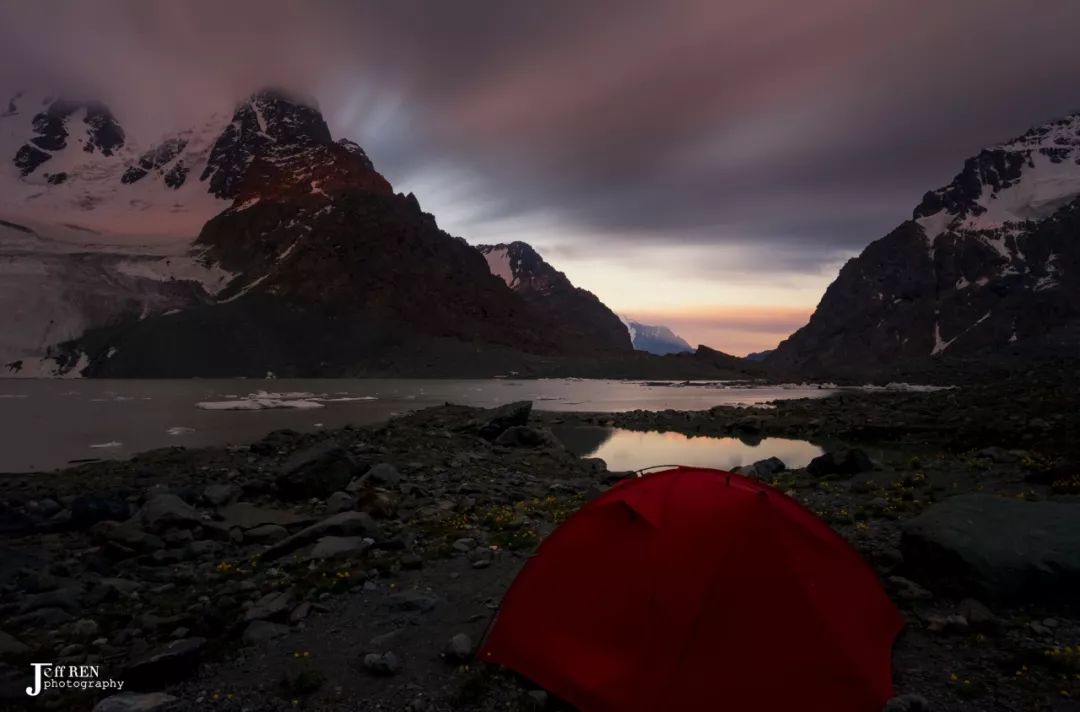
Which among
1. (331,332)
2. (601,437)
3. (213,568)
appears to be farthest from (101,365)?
(213,568)

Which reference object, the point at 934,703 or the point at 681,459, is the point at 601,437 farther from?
the point at 934,703

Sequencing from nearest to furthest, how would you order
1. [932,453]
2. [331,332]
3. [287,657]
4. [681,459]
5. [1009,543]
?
[287,657] < [1009,543] < [932,453] < [681,459] < [331,332]

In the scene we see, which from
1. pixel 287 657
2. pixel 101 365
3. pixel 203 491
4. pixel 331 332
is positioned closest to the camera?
pixel 287 657

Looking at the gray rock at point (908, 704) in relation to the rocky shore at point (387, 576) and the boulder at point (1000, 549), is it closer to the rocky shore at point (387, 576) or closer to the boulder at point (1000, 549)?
the rocky shore at point (387, 576)

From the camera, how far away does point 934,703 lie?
5.91m

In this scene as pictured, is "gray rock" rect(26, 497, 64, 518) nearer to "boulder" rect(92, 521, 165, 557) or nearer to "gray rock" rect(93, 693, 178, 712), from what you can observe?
"boulder" rect(92, 521, 165, 557)

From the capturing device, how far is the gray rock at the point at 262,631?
750 centimetres

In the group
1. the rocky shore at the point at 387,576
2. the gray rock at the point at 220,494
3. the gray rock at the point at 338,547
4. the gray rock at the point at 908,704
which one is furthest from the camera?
the gray rock at the point at 220,494

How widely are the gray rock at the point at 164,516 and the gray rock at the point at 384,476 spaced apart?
15.5 feet

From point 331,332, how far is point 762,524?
632ft

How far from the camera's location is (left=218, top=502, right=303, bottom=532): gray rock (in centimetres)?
1404

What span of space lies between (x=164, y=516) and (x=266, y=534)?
2.52 m

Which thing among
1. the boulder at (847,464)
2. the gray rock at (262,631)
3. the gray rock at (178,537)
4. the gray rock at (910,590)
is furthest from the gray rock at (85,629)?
the boulder at (847,464)

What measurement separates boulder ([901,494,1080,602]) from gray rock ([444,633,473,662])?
20.8 ft
